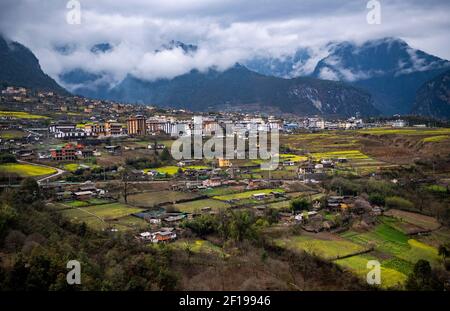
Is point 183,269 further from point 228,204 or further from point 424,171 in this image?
point 424,171

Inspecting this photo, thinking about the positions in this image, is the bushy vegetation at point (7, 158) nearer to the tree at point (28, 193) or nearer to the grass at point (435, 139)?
the tree at point (28, 193)

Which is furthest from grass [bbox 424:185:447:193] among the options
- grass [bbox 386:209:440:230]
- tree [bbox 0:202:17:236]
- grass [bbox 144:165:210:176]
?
tree [bbox 0:202:17:236]

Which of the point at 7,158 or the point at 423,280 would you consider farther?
the point at 7,158

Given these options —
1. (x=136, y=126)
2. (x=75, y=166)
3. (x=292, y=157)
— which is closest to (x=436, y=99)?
(x=292, y=157)

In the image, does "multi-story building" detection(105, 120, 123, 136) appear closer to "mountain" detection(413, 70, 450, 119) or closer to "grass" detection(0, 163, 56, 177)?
"grass" detection(0, 163, 56, 177)

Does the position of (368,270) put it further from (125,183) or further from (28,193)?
(125,183)
